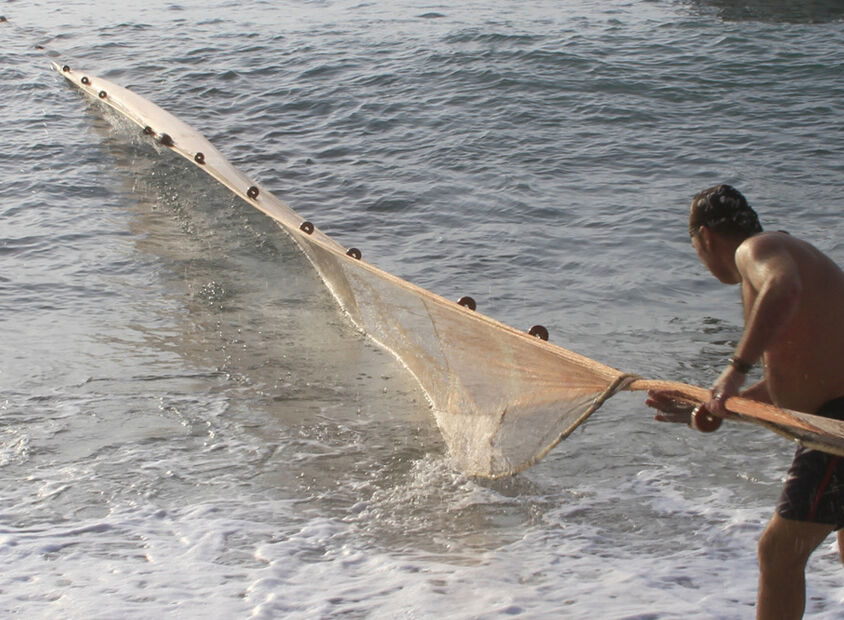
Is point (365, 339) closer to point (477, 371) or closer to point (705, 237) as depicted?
point (477, 371)

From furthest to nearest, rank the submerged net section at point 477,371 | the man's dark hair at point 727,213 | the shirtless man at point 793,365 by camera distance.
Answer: the submerged net section at point 477,371
the man's dark hair at point 727,213
the shirtless man at point 793,365

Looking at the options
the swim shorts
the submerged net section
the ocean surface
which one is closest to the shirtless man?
the swim shorts

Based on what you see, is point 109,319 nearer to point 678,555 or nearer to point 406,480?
point 406,480

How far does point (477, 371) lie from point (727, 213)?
A: 1797mm

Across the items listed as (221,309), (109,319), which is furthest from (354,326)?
(109,319)

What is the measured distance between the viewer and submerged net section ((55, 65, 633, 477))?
3.69 metres

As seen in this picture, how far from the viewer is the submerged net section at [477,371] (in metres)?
3.69

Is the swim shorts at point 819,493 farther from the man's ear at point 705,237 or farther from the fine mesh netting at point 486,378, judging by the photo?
the man's ear at point 705,237

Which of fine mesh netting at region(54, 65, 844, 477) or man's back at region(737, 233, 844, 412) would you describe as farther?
fine mesh netting at region(54, 65, 844, 477)

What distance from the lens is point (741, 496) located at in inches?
175

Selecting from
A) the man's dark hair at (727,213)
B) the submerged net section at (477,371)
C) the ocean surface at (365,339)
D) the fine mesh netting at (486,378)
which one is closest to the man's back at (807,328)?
the man's dark hair at (727,213)

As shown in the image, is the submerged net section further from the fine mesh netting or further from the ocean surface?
the ocean surface

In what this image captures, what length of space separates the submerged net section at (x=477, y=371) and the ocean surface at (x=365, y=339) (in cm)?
23

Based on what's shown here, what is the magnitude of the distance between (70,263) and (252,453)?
4079 mm
